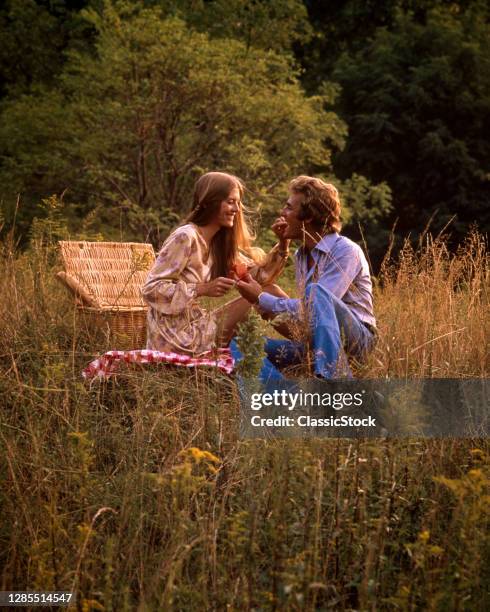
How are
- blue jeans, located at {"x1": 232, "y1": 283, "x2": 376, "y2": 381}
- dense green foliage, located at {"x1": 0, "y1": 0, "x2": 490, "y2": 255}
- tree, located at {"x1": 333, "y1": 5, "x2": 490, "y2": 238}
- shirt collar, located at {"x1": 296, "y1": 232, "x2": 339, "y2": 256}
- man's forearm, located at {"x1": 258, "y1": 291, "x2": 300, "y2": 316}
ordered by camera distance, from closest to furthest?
1. blue jeans, located at {"x1": 232, "y1": 283, "x2": 376, "y2": 381}
2. man's forearm, located at {"x1": 258, "y1": 291, "x2": 300, "y2": 316}
3. shirt collar, located at {"x1": 296, "y1": 232, "x2": 339, "y2": 256}
4. dense green foliage, located at {"x1": 0, "y1": 0, "x2": 490, "y2": 255}
5. tree, located at {"x1": 333, "y1": 5, "x2": 490, "y2": 238}

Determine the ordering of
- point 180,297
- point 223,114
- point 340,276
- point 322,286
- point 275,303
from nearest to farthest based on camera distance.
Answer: point 322,286 < point 275,303 < point 340,276 < point 180,297 < point 223,114

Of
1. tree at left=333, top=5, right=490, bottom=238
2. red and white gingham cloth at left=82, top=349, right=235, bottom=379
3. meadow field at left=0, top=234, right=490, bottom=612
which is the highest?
tree at left=333, top=5, right=490, bottom=238

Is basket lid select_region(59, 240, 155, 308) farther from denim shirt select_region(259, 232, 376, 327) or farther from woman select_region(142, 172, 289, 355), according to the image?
denim shirt select_region(259, 232, 376, 327)

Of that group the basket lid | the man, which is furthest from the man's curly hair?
the basket lid

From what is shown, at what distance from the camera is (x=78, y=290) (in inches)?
223

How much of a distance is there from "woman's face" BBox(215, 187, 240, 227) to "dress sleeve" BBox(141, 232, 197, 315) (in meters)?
0.22

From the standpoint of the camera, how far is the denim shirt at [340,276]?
4.74 metres

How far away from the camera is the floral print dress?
4.95m

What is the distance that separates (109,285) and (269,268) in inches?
60.9

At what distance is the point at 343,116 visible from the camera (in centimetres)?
1728

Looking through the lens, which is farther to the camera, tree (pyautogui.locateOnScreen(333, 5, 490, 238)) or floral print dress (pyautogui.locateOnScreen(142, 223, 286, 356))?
tree (pyautogui.locateOnScreen(333, 5, 490, 238))

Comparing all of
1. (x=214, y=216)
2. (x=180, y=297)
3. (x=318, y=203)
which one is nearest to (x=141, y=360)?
(x=180, y=297)

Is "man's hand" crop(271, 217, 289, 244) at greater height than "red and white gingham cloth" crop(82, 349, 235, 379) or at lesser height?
greater

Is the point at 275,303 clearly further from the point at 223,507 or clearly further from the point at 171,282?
the point at 223,507
